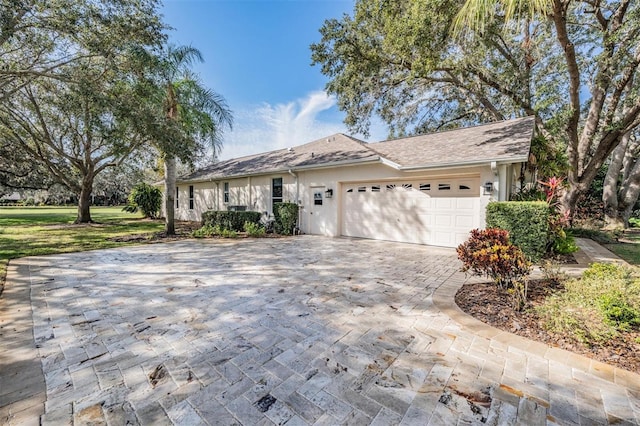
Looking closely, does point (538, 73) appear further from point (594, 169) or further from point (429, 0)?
point (429, 0)

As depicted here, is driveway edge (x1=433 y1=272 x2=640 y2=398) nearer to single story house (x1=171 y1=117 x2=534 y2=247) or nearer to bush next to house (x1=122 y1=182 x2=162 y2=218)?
single story house (x1=171 y1=117 x2=534 y2=247)

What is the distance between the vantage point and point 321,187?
1157 centimetres

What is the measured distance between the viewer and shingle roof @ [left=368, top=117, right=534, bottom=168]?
24.9 feet

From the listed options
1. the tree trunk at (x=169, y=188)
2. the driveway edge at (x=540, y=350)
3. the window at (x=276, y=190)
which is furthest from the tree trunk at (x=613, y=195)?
the tree trunk at (x=169, y=188)

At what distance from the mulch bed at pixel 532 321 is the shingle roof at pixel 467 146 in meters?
4.18

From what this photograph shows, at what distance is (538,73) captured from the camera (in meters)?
12.8

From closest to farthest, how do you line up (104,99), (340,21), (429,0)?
(429,0), (104,99), (340,21)

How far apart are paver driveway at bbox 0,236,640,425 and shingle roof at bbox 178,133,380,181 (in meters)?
6.98

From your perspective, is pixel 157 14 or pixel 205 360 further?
pixel 157 14

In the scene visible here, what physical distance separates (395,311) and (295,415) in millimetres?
2192

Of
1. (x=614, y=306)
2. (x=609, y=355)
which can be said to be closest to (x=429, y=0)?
(x=614, y=306)

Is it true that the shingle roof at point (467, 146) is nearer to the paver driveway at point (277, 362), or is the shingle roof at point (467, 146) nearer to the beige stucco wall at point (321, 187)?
the beige stucco wall at point (321, 187)

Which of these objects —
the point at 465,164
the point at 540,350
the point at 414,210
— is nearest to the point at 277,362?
the point at 540,350

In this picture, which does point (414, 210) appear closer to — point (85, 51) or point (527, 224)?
point (527, 224)
